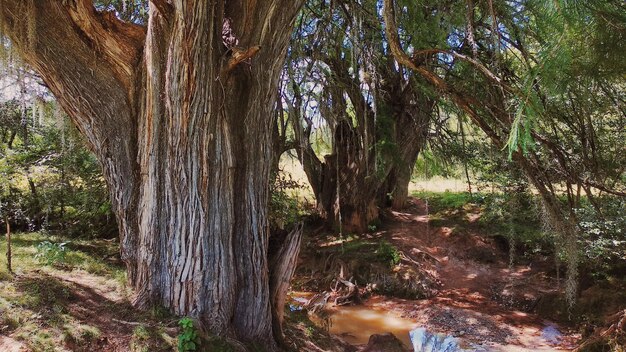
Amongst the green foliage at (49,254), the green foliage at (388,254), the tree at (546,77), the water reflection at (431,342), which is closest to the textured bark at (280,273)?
the tree at (546,77)

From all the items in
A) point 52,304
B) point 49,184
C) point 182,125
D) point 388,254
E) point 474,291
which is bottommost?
point 474,291

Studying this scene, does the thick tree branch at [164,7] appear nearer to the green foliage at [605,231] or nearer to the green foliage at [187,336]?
the green foliage at [187,336]

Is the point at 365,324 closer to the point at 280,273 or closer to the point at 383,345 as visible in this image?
the point at 383,345

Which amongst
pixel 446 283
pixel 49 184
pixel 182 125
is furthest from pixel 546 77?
pixel 49 184

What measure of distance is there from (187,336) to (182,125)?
→ 5.04 ft

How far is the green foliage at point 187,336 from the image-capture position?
3.11m

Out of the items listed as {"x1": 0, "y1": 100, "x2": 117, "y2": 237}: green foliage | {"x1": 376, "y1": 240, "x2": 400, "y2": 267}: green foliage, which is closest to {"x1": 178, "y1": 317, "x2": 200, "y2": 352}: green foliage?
{"x1": 0, "y1": 100, "x2": 117, "y2": 237}: green foliage

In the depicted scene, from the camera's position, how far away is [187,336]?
3.14m

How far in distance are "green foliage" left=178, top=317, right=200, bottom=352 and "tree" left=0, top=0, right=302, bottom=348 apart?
6.4 inches

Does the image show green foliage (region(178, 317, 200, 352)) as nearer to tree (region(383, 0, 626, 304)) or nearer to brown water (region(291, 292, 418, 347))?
tree (region(383, 0, 626, 304))

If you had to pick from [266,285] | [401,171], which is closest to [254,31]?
[266,285]

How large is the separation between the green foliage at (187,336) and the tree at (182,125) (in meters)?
0.16

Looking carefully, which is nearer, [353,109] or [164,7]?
[164,7]

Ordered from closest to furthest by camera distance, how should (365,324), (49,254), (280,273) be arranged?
(280,273), (49,254), (365,324)
